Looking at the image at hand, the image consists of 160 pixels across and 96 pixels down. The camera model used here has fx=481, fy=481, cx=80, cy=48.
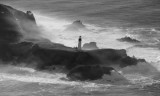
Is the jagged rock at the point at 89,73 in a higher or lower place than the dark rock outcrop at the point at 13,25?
lower

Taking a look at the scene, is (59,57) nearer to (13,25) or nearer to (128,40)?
(13,25)

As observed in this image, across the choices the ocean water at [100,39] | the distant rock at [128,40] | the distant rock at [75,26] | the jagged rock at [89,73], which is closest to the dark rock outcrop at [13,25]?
the ocean water at [100,39]

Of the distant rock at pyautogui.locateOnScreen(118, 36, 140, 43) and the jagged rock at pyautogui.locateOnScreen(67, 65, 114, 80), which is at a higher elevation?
the distant rock at pyautogui.locateOnScreen(118, 36, 140, 43)

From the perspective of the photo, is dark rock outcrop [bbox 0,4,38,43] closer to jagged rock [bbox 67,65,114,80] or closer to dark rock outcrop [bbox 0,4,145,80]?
dark rock outcrop [bbox 0,4,145,80]

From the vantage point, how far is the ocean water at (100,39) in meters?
61.3

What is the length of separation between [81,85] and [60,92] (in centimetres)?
336

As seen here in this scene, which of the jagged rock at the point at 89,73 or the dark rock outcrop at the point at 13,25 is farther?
the dark rock outcrop at the point at 13,25

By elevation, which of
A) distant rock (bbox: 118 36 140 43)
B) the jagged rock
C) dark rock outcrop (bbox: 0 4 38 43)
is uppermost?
dark rock outcrop (bbox: 0 4 38 43)

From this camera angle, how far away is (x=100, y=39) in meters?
86.4

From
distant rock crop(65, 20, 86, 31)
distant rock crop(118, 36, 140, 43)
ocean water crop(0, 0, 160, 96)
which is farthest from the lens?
distant rock crop(65, 20, 86, 31)

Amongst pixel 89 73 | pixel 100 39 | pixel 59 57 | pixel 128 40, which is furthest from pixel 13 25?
pixel 89 73

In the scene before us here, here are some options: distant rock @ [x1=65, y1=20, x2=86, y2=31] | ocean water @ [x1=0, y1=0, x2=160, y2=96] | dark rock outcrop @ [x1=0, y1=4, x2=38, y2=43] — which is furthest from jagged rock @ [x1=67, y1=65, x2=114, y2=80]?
distant rock @ [x1=65, y1=20, x2=86, y2=31]

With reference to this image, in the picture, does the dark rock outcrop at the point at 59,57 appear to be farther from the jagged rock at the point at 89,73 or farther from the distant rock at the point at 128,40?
the distant rock at the point at 128,40

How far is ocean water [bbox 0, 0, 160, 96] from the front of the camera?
61281mm
